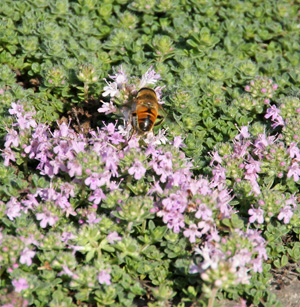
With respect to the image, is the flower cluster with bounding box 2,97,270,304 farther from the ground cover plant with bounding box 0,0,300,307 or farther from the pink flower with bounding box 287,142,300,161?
the pink flower with bounding box 287,142,300,161

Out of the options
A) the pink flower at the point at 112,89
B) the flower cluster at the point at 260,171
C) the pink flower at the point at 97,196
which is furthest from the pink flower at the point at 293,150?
the pink flower at the point at 97,196

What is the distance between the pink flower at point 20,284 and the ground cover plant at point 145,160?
10 mm

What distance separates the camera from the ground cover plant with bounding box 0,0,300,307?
373 cm

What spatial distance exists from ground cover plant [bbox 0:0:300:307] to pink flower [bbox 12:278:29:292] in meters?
0.01

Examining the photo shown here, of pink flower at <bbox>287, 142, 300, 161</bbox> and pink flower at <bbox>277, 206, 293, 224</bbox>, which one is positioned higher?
pink flower at <bbox>287, 142, 300, 161</bbox>

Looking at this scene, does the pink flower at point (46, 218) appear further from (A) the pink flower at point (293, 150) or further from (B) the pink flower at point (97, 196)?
(A) the pink flower at point (293, 150)

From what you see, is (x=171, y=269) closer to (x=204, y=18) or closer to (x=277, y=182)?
(x=277, y=182)

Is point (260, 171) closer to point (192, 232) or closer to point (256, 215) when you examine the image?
point (256, 215)

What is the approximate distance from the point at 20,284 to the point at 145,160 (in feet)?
5.02

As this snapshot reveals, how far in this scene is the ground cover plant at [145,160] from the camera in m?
3.73

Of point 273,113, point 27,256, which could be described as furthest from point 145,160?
point 273,113

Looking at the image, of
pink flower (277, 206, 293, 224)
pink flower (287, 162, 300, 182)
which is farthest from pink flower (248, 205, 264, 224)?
pink flower (287, 162, 300, 182)

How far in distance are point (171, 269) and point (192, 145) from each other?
140cm

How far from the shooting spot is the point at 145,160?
4160mm
